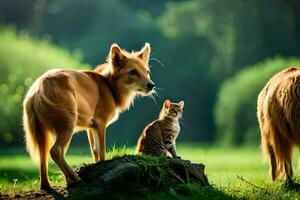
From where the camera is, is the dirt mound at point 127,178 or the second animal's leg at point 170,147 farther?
the second animal's leg at point 170,147

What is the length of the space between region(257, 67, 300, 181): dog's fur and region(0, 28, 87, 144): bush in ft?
26.3

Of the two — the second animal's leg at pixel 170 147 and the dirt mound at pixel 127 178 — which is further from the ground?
the second animal's leg at pixel 170 147

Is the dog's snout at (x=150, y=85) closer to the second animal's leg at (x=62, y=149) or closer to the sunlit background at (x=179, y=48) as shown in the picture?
the second animal's leg at (x=62, y=149)

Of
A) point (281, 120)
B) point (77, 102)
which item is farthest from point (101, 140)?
point (281, 120)

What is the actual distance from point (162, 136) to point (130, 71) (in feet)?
2.51

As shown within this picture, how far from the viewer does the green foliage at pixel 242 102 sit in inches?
656

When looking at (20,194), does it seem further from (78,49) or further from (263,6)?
(263,6)

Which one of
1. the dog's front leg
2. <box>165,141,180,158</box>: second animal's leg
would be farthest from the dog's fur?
the dog's front leg

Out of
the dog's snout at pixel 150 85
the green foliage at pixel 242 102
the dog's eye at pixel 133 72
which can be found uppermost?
the dog's eye at pixel 133 72

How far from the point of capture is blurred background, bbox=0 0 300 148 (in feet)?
55.3

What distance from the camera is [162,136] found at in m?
7.23

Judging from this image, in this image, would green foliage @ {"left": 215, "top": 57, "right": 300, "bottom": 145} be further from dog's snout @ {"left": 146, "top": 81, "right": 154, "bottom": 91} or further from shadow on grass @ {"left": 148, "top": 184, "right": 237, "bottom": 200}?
shadow on grass @ {"left": 148, "top": 184, "right": 237, "bottom": 200}

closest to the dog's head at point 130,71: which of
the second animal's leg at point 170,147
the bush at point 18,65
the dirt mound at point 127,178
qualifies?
the second animal's leg at point 170,147

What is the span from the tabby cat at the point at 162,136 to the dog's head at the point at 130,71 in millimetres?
339
